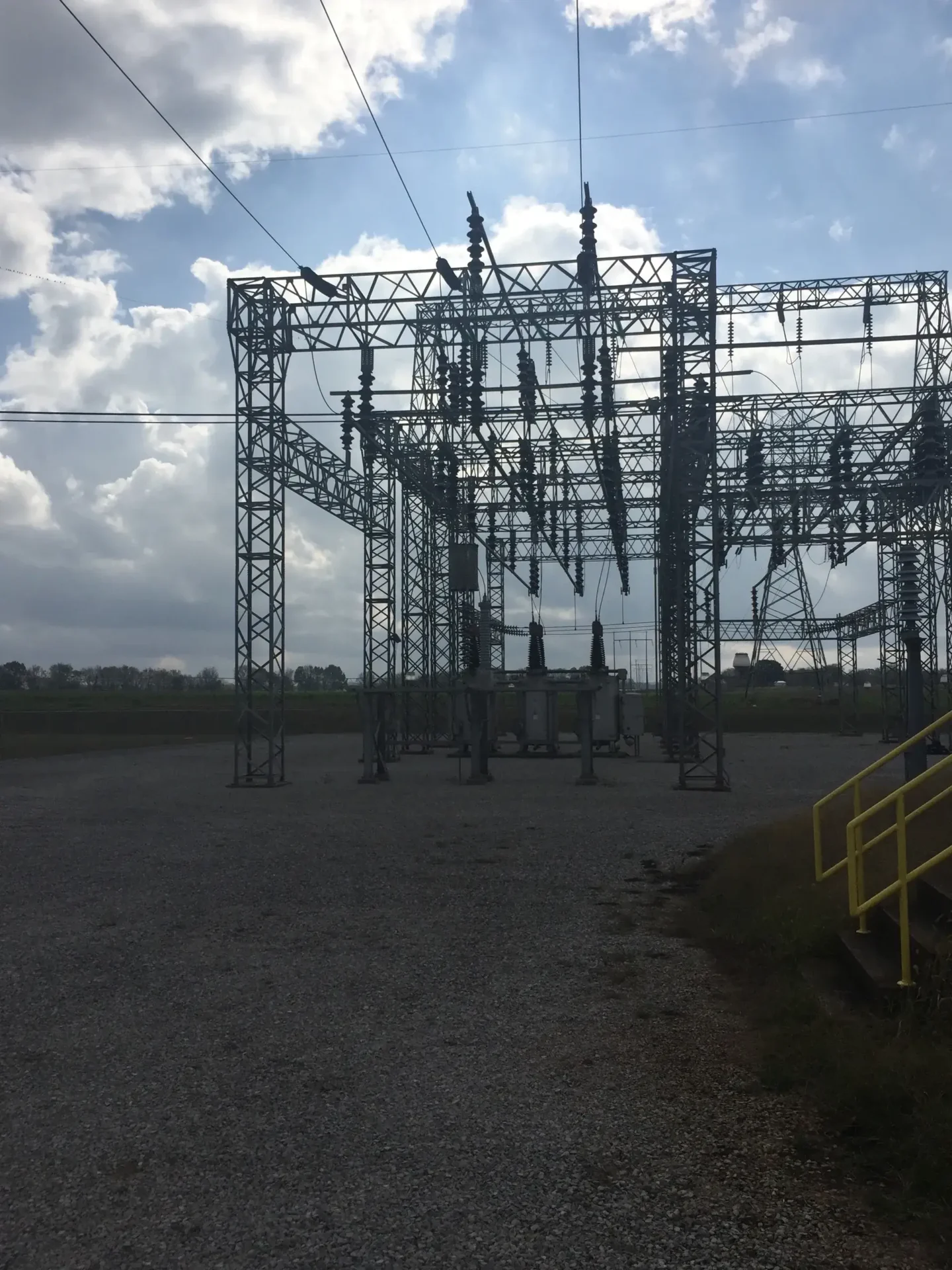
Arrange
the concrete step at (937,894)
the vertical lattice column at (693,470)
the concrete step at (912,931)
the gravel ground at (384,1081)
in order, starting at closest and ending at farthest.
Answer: the gravel ground at (384,1081)
the concrete step at (912,931)
the concrete step at (937,894)
the vertical lattice column at (693,470)

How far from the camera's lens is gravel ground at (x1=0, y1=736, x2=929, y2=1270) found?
4.29 meters

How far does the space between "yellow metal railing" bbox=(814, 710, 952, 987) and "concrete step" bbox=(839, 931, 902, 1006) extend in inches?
3.6

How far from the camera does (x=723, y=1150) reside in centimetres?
498

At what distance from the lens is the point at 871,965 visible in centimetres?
683

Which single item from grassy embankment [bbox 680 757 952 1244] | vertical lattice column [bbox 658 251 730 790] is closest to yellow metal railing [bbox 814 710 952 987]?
grassy embankment [bbox 680 757 952 1244]

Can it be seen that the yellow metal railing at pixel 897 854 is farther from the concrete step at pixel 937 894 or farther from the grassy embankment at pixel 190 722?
the grassy embankment at pixel 190 722

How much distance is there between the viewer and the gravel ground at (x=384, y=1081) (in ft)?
14.1

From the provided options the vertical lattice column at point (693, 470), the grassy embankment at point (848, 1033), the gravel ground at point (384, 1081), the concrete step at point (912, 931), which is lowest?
the gravel ground at point (384, 1081)

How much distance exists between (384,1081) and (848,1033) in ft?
8.64

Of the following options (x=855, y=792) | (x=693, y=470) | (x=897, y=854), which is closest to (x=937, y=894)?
(x=897, y=854)

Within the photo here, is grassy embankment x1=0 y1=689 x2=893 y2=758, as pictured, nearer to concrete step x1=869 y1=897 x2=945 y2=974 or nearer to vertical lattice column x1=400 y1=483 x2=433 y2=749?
vertical lattice column x1=400 y1=483 x2=433 y2=749

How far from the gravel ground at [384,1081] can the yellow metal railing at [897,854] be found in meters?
1.12

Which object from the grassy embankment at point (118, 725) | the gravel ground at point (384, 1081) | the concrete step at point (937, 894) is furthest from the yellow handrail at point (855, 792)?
the grassy embankment at point (118, 725)

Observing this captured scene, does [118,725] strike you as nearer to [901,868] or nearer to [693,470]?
[693,470]
